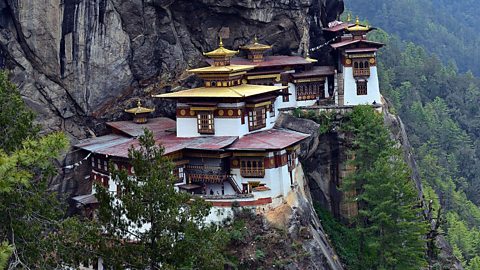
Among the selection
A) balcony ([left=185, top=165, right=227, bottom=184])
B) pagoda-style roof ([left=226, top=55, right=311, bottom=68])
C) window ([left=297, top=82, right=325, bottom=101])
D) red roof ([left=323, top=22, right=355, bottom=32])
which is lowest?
balcony ([left=185, top=165, right=227, bottom=184])

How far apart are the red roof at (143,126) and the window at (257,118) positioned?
391cm

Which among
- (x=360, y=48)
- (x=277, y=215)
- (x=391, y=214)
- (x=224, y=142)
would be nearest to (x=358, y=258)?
(x=391, y=214)

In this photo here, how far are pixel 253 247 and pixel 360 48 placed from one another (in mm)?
15587

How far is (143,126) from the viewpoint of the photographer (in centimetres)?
3562

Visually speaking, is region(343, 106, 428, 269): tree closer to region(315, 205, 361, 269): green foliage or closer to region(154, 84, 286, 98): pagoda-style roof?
region(315, 205, 361, 269): green foliage

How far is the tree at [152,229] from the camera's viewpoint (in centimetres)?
2002

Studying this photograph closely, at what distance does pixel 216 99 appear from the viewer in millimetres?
33469

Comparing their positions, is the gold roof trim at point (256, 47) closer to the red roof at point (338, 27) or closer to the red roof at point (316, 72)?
the red roof at point (316, 72)

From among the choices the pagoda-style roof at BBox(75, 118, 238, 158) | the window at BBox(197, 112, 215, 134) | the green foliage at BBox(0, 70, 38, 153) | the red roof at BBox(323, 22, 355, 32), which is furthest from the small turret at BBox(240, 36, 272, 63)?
the green foliage at BBox(0, 70, 38, 153)

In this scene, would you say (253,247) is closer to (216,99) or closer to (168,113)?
(216,99)

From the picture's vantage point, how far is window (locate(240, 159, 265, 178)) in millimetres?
31750

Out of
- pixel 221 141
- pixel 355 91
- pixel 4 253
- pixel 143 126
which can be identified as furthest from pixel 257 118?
pixel 4 253

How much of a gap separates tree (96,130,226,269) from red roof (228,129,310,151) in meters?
10.9

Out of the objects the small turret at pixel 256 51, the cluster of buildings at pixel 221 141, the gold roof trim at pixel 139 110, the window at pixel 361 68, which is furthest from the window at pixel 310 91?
the gold roof trim at pixel 139 110
